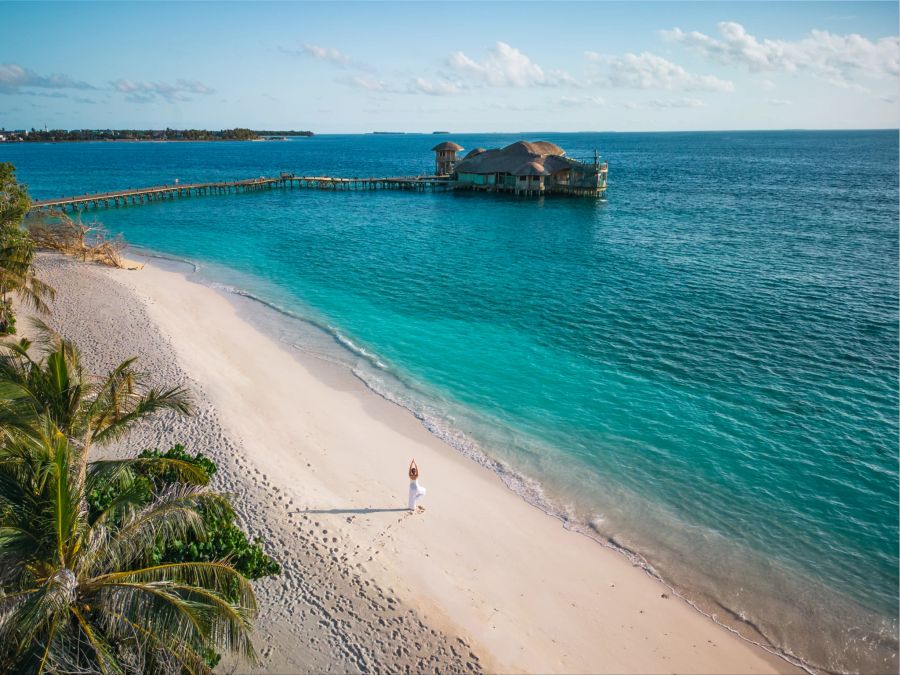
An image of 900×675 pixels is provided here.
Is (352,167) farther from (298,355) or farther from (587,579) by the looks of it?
(587,579)

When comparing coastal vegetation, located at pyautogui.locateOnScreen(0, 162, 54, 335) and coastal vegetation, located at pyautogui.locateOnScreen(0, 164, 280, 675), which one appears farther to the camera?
coastal vegetation, located at pyautogui.locateOnScreen(0, 162, 54, 335)

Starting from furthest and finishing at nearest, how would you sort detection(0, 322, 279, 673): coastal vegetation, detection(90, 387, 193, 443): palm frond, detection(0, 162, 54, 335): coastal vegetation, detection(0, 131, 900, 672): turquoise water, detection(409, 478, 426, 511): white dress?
detection(0, 162, 54, 335): coastal vegetation < detection(409, 478, 426, 511): white dress < detection(0, 131, 900, 672): turquoise water < detection(90, 387, 193, 443): palm frond < detection(0, 322, 279, 673): coastal vegetation

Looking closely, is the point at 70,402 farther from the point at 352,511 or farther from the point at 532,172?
the point at 532,172

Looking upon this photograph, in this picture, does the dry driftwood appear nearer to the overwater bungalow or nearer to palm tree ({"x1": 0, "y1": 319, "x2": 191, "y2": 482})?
palm tree ({"x1": 0, "y1": 319, "x2": 191, "y2": 482})

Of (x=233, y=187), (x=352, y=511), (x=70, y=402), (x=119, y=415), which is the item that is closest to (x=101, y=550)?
(x=119, y=415)

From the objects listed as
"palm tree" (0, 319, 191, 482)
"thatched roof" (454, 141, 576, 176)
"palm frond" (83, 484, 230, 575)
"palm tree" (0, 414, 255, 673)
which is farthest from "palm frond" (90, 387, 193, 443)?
"thatched roof" (454, 141, 576, 176)
